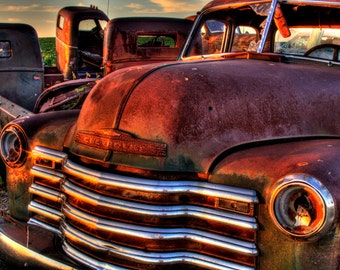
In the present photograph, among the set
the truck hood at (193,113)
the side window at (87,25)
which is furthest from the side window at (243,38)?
the side window at (87,25)

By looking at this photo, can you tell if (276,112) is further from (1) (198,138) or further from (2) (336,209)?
(2) (336,209)

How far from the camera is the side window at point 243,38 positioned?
4031 millimetres

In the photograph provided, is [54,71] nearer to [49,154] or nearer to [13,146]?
[13,146]

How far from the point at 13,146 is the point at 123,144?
1.17m

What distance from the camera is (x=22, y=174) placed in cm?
327

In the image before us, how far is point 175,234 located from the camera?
236cm

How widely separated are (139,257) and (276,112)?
1.07 meters

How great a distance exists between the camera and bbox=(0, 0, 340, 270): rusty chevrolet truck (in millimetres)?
2219

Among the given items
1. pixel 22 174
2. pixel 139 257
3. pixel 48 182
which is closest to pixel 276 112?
pixel 139 257

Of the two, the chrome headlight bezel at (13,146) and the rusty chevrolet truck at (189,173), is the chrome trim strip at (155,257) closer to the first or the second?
the rusty chevrolet truck at (189,173)

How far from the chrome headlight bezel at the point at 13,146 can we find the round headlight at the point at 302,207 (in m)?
1.76

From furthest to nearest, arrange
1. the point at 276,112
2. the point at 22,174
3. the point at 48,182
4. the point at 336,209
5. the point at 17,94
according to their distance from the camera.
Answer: the point at 17,94 < the point at 22,174 < the point at 48,182 < the point at 276,112 < the point at 336,209

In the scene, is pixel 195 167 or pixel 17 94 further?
pixel 17 94

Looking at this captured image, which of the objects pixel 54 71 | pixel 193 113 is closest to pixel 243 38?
pixel 193 113
